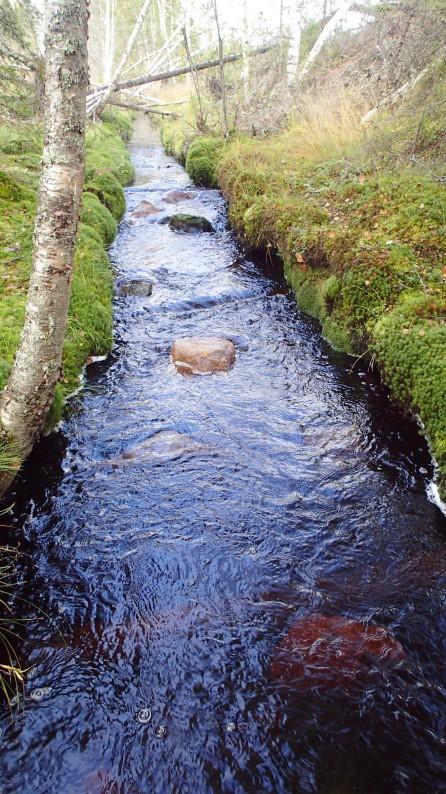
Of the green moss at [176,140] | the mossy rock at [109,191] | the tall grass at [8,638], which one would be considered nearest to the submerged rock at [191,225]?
the mossy rock at [109,191]

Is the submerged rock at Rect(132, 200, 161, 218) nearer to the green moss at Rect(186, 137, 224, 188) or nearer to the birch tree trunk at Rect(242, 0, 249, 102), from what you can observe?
the green moss at Rect(186, 137, 224, 188)

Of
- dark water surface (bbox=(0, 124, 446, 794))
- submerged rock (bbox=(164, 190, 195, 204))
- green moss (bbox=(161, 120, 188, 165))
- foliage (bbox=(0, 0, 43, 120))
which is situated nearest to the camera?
dark water surface (bbox=(0, 124, 446, 794))

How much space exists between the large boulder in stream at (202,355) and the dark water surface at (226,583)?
0.65ft

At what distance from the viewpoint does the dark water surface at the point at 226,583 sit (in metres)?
2.60

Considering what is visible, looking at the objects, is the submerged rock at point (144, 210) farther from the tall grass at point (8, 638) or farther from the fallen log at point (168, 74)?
the tall grass at point (8, 638)

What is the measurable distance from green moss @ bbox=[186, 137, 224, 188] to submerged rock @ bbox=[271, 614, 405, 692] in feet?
41.8

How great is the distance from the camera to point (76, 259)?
275 inches

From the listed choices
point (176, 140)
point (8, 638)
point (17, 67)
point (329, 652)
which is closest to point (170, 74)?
point (176, 140)

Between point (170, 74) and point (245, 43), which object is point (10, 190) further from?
point (245, 43)

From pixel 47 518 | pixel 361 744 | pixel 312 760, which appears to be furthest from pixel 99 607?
pixel 361 744

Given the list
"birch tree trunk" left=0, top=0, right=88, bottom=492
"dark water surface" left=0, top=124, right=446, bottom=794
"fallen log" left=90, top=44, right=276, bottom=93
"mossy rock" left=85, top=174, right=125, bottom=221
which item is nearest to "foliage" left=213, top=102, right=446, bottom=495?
"dark water surface" left=0, top=124, right=446, bottom=794

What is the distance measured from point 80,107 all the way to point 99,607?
338cm

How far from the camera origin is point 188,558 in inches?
147

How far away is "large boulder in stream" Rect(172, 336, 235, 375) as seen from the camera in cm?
607
